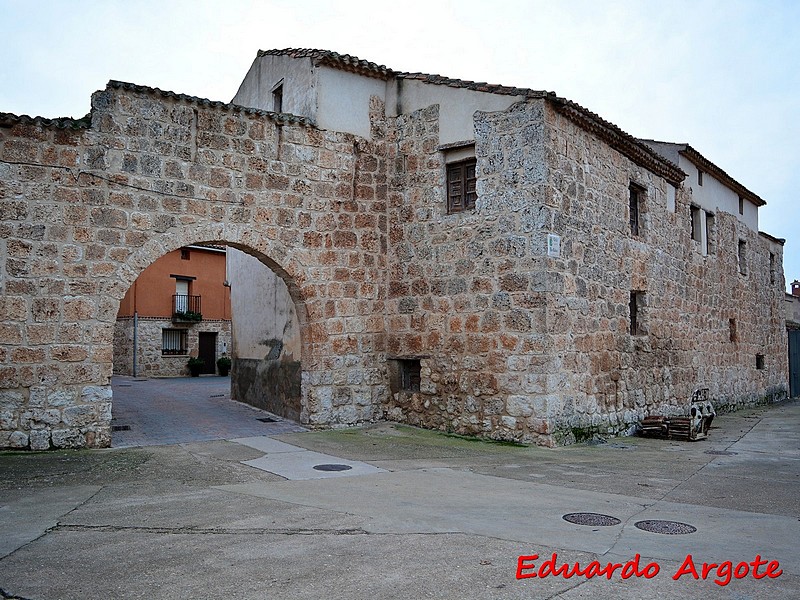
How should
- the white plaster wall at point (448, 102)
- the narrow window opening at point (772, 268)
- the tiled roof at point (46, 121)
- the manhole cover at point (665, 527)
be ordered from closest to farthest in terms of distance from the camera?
the manhole cover at point (665, 527) → the tiled roof at point (46, 121) → the white plaster wall at point (448, 102) → the narrow window opening at point (772, 268)

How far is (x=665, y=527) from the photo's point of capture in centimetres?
496

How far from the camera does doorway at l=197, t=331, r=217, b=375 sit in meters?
29.1

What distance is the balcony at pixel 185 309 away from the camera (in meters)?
27.8

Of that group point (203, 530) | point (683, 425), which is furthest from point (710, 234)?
point (203, 530)

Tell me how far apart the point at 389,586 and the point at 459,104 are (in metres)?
7.84

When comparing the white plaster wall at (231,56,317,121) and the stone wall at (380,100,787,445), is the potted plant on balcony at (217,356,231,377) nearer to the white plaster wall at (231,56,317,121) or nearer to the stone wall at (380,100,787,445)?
the white plaster wall at (231,56,317,121)

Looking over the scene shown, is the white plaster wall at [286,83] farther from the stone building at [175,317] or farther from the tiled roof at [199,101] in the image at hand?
the stone building at [175,317]

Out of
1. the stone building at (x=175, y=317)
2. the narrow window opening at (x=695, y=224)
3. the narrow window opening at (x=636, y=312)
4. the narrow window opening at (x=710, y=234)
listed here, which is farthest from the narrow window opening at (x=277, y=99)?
the stone building at (x=175, y=317)

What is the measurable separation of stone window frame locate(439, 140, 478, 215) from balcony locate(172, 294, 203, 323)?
20080 millimetres

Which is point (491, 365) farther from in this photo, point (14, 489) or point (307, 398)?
point (14, 489)

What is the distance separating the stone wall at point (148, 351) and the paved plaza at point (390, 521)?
61.5ft

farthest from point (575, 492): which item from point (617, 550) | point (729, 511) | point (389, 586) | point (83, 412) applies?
point (83, 412)

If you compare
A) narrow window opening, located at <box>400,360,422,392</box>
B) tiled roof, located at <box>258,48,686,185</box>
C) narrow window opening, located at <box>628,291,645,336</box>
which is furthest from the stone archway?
narrow window opening, located at <box>628,291,645,336</box>

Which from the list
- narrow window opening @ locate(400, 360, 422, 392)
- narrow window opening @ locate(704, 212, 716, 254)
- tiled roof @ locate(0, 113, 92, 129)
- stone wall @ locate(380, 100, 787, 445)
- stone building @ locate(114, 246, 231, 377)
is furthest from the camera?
stone building @ locate(114, 246, 231, 377)
